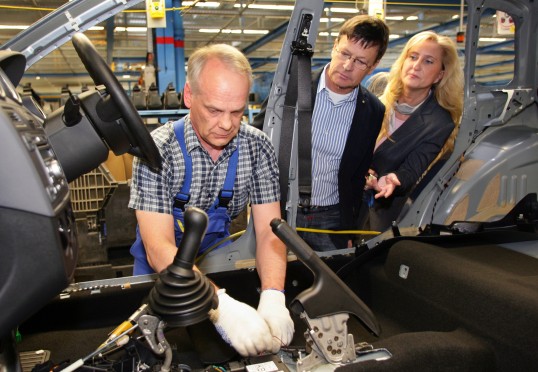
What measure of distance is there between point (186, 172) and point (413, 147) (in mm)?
1388

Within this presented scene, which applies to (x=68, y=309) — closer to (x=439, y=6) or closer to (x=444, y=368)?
(x=444, y=368)

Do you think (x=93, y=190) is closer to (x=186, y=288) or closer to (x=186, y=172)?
(x=186, y=172)

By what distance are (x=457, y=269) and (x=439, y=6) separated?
9.79 meters

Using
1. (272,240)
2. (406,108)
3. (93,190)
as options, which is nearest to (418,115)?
(406,108)

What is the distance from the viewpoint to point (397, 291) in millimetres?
2254

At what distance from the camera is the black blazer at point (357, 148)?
2660 mm

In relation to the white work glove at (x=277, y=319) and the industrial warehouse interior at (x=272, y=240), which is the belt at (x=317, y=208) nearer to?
the industrial warehouse interior at (x=272, y=240)

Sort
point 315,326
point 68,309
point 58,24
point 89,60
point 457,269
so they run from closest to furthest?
1. point 89,60
2. point 315,326
3. point 58,24
4. point 457,269
5. point 68,309

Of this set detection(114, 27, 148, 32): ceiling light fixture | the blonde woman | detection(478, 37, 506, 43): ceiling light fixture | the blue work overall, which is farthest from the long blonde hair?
detection(478, 37, 506, 43): ceiling light fixture

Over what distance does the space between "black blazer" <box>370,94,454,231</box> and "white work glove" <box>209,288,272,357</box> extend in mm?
1422

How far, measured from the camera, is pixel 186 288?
108cm

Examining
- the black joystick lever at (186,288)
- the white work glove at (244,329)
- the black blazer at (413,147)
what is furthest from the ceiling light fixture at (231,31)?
the black joystick lever at (186,288)

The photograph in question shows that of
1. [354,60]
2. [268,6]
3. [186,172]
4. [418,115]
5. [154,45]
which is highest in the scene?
[268,6]

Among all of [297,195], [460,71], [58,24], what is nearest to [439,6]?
[460,71]
